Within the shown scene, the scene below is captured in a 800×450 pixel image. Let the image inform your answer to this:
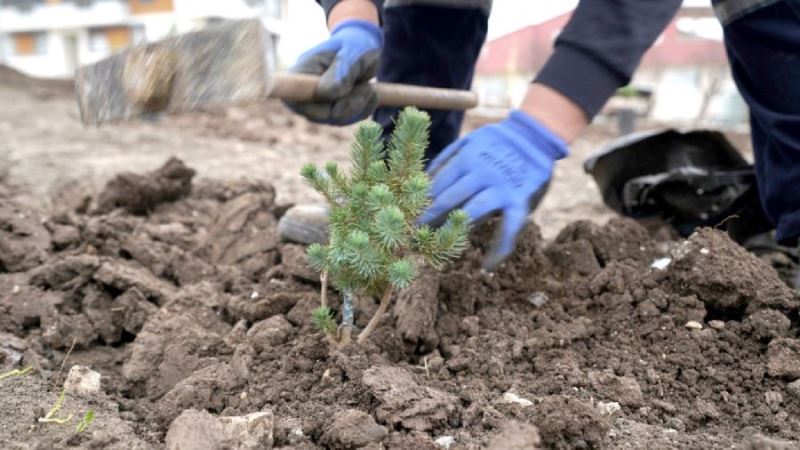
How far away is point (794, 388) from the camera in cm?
169

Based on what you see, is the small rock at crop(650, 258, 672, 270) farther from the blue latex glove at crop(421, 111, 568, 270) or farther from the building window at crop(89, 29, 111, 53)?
the building window at crop(89, 29, 111, 53)

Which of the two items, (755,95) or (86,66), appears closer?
(86,66)

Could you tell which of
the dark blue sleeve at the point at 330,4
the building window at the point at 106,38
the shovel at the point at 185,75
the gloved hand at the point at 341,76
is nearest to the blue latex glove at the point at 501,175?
the gloved hand at the point at 341,76

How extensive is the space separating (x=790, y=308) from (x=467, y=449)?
1.13 m

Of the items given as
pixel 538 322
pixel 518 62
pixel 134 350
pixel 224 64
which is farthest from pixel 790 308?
pixel 518 62

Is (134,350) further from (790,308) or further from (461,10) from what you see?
(461,10)

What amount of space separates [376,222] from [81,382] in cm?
83

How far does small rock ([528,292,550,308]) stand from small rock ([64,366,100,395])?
1.27 meters

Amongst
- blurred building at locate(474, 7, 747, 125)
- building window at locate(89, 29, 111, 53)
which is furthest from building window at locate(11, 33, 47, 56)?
blurred building at locate(474, 7, 747, 125)

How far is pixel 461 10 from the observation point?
10.1 ft

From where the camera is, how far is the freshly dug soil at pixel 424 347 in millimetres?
1496

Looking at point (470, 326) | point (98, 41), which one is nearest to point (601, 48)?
point (470, 326)

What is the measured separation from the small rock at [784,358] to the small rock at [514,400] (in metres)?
0.65

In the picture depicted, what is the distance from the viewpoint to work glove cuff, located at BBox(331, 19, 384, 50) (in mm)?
2518
